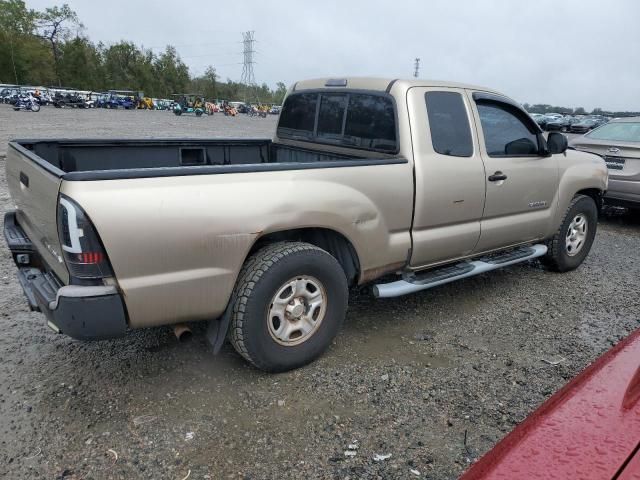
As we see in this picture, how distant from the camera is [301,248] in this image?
9.84 feet

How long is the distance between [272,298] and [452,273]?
1.65 m

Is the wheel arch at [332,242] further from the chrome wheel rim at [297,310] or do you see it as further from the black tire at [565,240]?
the black tire at [565,240]

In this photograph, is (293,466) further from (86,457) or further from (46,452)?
(46,452)

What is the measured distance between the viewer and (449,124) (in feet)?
12.5

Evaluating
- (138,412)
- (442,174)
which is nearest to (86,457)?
(138,412)

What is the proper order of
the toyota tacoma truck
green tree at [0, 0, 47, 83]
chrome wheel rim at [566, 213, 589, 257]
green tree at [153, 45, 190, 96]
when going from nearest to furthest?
the toyota tacoma truck, chrome wheel rim at [566, 213, 589, 257], green tree at [0, 0, 47, 83], green tree at [153, 45, 190, 96]

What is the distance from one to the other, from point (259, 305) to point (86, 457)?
1.15m

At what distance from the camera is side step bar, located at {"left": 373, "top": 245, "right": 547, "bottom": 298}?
139 inches

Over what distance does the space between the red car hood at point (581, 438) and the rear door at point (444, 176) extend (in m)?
2.02

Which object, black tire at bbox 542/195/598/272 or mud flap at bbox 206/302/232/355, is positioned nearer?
mud flap at bbox 206/302/232/355

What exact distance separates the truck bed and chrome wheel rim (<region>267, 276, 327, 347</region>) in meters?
0.75

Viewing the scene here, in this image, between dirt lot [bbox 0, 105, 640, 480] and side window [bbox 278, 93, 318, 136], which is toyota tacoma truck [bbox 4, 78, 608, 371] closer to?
side window [bbox 278, 93, 318, 136]

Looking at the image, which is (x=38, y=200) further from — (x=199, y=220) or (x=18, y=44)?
(x=18, y=44)

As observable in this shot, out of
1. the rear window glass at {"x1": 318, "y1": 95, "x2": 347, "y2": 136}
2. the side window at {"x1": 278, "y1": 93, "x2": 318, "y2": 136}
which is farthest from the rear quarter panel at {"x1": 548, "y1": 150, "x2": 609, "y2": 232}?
the side window at {"x1": 278, "y1": 93, "x2": 318, "y2": 136}
